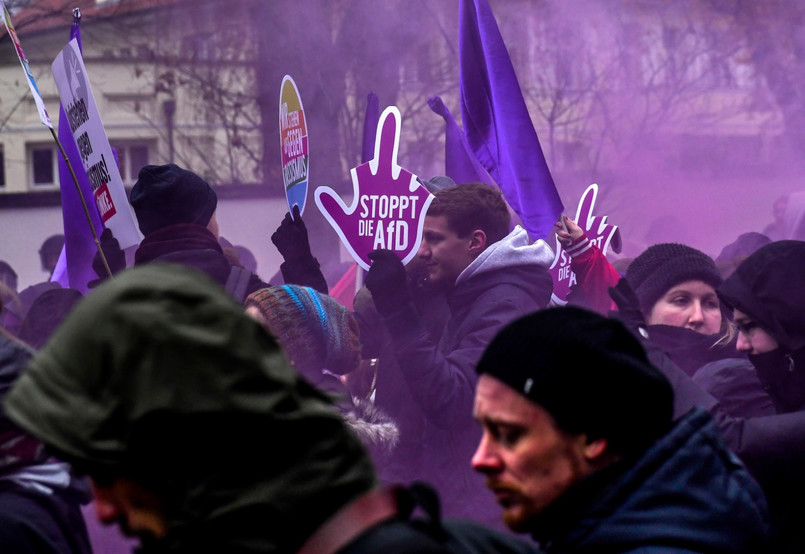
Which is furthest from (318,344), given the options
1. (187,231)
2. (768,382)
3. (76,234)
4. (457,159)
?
(457,159)

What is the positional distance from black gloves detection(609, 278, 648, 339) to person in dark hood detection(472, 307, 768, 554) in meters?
1.00

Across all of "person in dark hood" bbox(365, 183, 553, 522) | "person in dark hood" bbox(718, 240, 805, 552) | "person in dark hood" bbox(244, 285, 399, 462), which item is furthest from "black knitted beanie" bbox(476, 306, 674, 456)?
"person in dark hood" bbox(365, 183, 553, 522)

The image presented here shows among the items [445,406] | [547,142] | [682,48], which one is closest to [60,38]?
[547,142]

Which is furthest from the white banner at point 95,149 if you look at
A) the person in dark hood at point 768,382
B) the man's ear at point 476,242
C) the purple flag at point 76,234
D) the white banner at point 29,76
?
the person in dark hood at point 768,382

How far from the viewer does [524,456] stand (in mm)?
1579

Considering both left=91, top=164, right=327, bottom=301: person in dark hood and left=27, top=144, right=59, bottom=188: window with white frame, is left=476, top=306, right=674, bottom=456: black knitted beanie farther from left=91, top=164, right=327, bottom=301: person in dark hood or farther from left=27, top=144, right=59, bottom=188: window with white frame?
left=27, top=144, right=59, bottom=188: window with white frame

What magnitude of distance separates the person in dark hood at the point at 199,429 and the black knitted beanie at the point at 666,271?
249cm

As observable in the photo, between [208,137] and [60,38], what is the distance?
377cm

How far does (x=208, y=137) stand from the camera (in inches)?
589

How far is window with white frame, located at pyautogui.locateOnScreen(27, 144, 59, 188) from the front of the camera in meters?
23.7

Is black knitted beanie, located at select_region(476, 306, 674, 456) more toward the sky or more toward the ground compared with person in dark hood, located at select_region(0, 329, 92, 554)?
more toward the sky

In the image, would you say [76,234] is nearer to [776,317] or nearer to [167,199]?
[167,199]

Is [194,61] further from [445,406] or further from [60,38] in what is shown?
[445,406]

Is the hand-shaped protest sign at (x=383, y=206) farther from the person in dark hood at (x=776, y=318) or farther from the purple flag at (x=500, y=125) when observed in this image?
the person in dark hood at (x=776, y=318)
